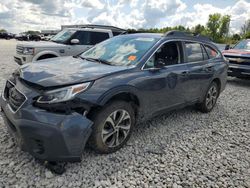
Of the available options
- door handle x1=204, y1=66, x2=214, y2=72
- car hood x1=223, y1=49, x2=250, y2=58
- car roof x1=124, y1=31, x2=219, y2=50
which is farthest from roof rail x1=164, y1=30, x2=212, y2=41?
car hood x1=223, y1=49, x2=250, y2=58

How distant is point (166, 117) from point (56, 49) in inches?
181

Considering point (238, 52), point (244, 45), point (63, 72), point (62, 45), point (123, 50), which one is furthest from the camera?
point (244, 45)

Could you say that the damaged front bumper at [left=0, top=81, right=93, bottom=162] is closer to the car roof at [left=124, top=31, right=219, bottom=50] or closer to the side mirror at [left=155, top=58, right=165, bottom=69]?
the side mirror at [left=155, top=58, right=165, bottom=69]

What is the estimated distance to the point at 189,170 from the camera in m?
3.14

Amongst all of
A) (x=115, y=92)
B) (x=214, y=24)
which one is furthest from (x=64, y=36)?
(x=214, y=24)

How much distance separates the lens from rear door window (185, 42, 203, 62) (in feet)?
14.9

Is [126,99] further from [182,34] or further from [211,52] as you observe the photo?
[211,52]

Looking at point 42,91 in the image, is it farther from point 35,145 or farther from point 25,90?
point 35,145

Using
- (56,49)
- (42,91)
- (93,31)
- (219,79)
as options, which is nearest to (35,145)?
(42,91)

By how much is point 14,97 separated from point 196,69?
10.8ft

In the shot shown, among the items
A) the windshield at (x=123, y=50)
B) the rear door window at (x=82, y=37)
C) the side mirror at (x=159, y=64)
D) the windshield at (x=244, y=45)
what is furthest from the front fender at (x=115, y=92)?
the windshield at (x=244, y=45)

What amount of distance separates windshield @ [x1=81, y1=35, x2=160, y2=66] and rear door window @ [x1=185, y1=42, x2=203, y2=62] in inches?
32.7

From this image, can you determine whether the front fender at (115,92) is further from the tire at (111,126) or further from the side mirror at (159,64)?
the side mirror at (159,64)

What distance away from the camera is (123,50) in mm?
3963
